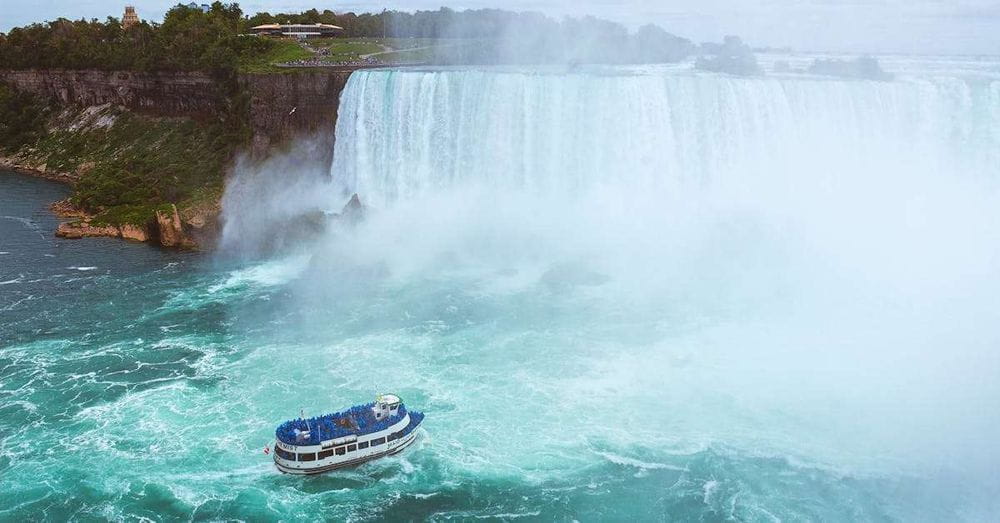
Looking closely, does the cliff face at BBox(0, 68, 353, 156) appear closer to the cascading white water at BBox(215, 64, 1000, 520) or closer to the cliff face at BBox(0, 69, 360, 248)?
the cliff face at BBox(0, 69, 360, 248)

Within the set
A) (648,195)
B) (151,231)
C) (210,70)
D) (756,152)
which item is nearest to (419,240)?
(648,195)

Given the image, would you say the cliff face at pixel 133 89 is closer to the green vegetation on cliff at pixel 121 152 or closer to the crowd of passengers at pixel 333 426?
the green vegetation on cliff at pixel 121 152

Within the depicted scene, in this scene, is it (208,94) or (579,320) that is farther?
(208,94)

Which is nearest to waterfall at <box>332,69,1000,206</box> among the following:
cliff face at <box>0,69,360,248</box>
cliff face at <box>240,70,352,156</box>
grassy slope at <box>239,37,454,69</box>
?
cliff face at <box>240,70,352,156</box>

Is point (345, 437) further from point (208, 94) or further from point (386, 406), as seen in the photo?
point (208, 94)

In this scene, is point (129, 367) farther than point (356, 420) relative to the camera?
Yes

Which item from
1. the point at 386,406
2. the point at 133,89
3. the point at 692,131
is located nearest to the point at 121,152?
the point at 133,89

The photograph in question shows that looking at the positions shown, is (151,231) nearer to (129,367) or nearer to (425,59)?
(129,367)
